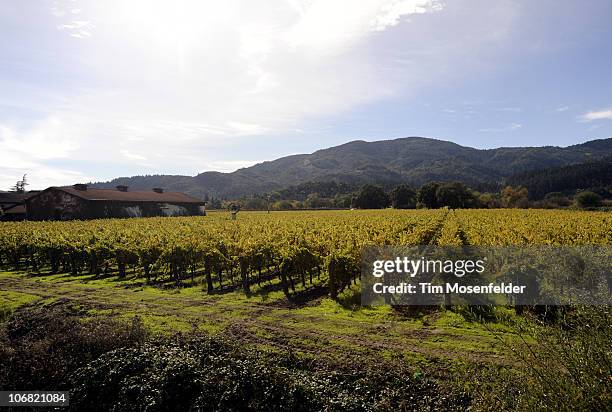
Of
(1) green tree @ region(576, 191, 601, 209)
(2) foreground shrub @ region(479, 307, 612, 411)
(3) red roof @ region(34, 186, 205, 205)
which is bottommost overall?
(2) foreground shrub @ region(479, 307, 612, 411)

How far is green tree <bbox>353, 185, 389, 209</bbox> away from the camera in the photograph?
9094 centimetres

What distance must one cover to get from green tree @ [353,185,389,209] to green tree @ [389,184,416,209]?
8.37 feet

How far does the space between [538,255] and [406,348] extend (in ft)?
18.7

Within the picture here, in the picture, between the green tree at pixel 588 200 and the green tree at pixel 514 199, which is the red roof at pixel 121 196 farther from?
the green tree at pixel 588 200

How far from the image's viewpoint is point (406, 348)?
9.02 metres

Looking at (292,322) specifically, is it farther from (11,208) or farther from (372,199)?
(372,199)

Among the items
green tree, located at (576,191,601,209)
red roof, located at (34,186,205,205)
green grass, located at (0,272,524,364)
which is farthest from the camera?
green tree, located at (576,191,601,209)

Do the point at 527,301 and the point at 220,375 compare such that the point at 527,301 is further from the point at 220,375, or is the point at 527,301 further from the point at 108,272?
the point at 108,272

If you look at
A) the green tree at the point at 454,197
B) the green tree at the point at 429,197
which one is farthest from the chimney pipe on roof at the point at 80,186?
the green tree at the point at 454,197

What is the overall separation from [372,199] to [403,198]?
302 inches

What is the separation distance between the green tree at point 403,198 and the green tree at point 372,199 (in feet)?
8.37

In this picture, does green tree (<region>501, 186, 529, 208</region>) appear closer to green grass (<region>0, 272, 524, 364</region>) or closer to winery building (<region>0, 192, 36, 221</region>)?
green grass (<region>0, 272, 524, 364</region>)

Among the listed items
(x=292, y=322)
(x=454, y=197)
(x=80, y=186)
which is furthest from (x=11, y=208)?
(x=454, y=197)

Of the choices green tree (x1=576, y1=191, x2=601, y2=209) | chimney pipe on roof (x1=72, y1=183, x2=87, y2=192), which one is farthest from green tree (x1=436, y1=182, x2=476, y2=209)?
chimney pipe on roof (x1=72, y1=183, x2=87, y2=192)
